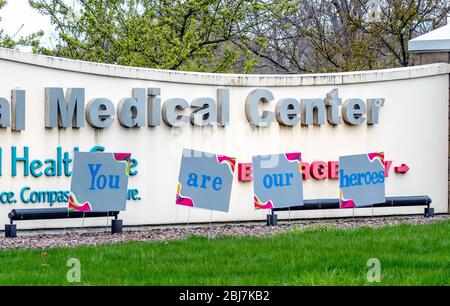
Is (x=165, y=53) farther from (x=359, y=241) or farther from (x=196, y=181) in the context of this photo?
(x=359, y=241)

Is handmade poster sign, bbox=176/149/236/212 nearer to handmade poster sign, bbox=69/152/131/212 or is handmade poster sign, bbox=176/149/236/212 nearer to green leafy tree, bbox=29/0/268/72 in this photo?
handmade poster sign, bbox=69/152/131/212

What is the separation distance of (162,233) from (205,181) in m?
1.10

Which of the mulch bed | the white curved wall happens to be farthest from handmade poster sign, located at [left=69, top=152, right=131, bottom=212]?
the white curved wall

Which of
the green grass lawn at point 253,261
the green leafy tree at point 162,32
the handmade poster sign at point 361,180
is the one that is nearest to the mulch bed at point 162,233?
the handmade poster sign at point 361,180

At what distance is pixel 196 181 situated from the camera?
17266mm

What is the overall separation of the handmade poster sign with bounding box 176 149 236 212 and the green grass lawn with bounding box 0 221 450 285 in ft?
7.91

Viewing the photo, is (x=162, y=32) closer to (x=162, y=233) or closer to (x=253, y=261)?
(x=162, y=233)

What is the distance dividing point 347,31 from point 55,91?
17.8 m

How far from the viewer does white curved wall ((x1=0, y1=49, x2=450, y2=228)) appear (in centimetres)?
1761

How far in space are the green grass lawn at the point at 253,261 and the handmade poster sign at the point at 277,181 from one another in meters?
3.02

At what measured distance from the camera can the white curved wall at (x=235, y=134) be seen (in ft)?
57.8
